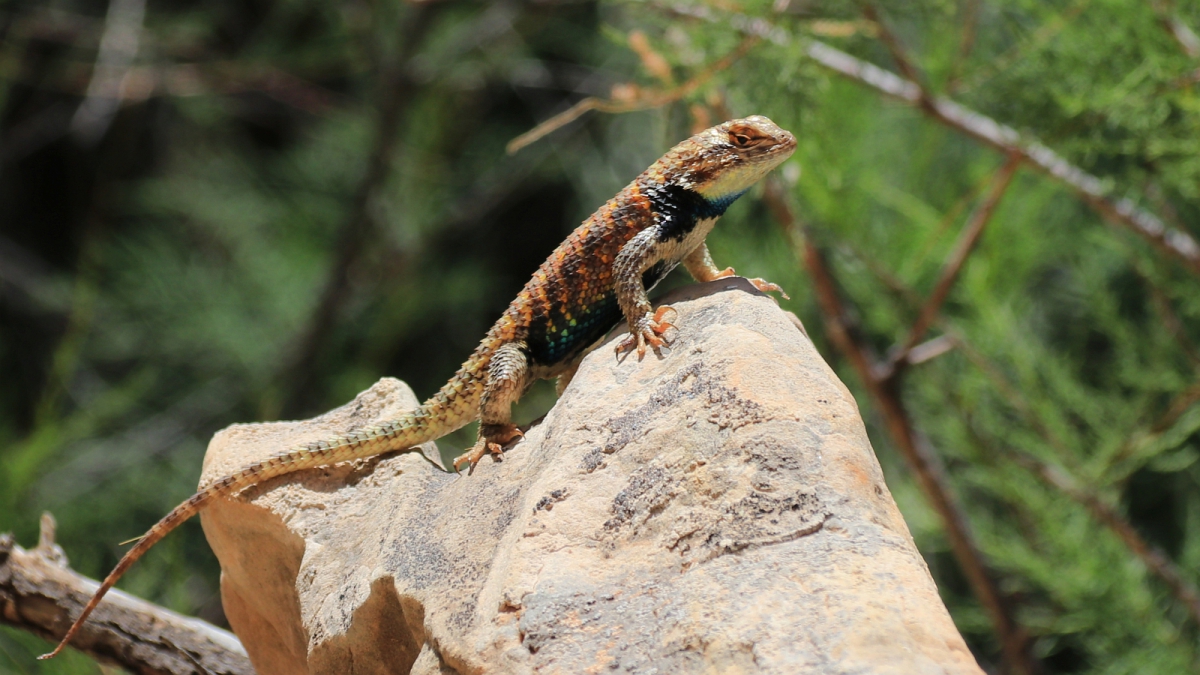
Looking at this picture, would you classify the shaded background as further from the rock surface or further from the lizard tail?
the rock surface

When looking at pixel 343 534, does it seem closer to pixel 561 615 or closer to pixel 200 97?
pixel 561 615

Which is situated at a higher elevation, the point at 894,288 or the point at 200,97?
the point at 200,97

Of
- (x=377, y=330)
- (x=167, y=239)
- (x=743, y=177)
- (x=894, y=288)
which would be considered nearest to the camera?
(x=743, y=177)

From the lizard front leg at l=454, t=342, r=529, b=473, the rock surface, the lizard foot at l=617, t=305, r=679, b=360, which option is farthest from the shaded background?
the rock surface

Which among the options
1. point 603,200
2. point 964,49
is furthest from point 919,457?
point 603,200

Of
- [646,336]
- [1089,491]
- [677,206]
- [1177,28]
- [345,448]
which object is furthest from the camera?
[1089,491]

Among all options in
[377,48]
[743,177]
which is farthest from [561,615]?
[377,48]

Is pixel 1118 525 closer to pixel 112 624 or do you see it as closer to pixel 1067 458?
pixel 1067 458
